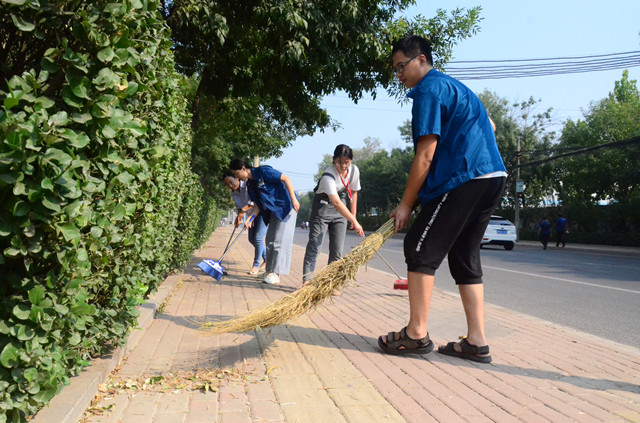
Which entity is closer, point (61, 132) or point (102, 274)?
point (61, 132)

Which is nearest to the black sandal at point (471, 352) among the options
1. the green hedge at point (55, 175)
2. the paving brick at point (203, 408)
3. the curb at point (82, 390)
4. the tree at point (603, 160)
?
the paving brick at point (203, 408)

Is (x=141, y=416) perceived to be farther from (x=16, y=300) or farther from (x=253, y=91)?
(x=253, y=91)

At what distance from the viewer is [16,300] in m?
1.93

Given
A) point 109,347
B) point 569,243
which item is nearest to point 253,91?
point 109,347

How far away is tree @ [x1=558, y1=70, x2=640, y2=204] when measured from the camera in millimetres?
32469

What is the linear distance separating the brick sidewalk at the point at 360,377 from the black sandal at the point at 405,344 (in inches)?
2.3

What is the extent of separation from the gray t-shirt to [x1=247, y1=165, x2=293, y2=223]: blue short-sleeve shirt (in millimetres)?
924

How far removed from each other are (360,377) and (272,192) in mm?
4617

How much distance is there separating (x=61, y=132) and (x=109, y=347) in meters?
2.03

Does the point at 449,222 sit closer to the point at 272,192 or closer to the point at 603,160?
the point at 272,192

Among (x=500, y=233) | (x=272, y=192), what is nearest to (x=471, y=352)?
(x=272, y=192)

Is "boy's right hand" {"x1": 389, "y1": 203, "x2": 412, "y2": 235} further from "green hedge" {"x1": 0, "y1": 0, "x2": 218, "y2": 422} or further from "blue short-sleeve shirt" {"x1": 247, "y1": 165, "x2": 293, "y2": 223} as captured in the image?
"blue short-sleeve shirt" {"x1": 247, "y1": 165, "x2": 293, "y2": 223}

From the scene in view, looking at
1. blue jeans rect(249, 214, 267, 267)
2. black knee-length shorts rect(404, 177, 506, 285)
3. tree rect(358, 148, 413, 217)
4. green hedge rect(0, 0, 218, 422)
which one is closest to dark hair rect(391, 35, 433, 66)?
black knee-length shorts rect(404, 177, 506, 285)

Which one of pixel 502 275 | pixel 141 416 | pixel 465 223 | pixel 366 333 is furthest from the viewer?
pixel 502 275
